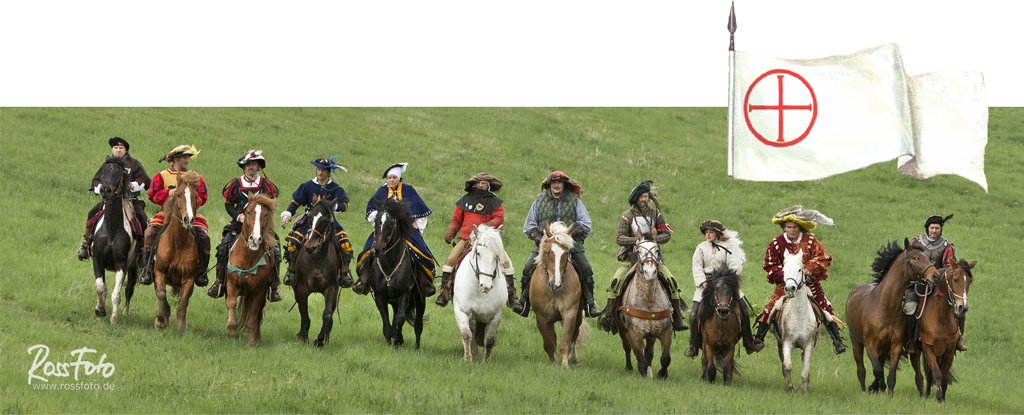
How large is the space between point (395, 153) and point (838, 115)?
930 inches

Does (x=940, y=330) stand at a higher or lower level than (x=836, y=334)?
higher

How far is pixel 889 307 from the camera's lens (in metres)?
12.1

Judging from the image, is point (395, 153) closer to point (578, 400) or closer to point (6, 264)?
point (6, 264)

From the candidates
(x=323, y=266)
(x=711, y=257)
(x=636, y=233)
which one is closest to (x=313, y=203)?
(x=323, y=266)

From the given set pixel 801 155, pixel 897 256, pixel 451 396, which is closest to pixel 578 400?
pixel 451 396

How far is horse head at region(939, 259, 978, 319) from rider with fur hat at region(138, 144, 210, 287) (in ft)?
34.8

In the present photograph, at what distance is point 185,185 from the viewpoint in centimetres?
1202

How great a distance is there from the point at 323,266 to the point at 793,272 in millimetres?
6764

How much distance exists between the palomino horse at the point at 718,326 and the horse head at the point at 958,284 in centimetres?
281

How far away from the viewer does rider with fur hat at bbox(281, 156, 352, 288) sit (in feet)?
41.7

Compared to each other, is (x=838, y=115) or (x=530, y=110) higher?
(x=530, y=110)

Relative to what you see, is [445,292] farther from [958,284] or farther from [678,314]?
[958,284]

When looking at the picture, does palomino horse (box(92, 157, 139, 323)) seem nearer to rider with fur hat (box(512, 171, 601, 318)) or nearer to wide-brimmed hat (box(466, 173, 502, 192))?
wide-brimmed hat (box(466, 173, 502, 192))

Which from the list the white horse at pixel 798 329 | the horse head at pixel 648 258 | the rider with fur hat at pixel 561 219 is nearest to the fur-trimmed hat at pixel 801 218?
the white horse at pixel 798 329
